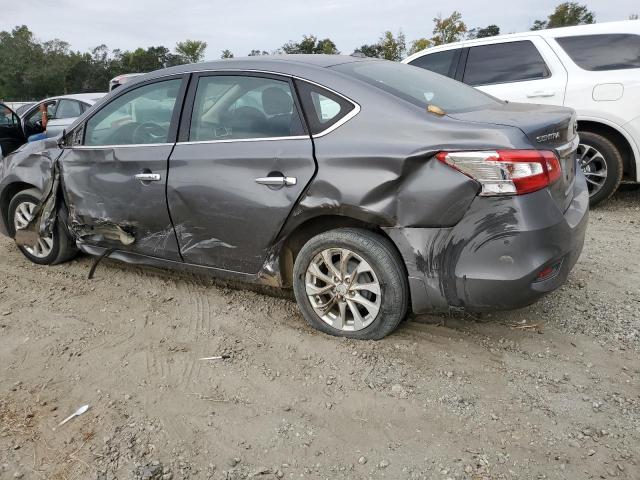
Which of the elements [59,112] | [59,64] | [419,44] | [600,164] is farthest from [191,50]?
[600,164]

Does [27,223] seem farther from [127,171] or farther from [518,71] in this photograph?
[518,71]

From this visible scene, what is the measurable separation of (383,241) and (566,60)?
13.0ft

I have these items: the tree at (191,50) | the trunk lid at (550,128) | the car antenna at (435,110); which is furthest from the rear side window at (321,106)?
the tree at (191,50)

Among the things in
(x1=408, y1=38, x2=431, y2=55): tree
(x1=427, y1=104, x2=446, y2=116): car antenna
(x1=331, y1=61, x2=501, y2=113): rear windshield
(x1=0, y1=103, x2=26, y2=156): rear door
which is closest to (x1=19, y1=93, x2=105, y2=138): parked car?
(x1=0, y1=103, x2=26, y2=156): rear door

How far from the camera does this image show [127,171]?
3.52 meters

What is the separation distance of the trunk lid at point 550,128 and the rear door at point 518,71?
2719 mm

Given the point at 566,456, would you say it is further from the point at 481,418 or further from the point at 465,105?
the point at 465,105

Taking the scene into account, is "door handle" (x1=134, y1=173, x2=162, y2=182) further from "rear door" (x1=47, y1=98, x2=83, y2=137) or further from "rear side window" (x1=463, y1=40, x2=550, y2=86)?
"rear door" (x1=47, y1=98, x2=83, y2=137)

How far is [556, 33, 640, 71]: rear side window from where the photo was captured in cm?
515

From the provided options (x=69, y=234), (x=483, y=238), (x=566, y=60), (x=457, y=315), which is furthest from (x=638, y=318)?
(x=69, y=234)

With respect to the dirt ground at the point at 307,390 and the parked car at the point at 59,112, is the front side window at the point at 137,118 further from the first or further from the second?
the parked car at the point at 59,112

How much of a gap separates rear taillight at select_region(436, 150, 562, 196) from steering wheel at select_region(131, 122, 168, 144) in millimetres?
1944

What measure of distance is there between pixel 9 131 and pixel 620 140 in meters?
9.32

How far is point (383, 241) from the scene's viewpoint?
279 centimetres
